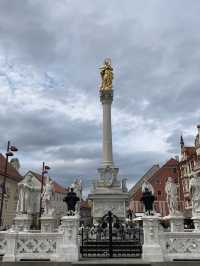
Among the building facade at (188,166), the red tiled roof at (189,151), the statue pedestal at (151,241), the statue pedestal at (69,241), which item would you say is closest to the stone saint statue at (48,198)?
the statue pedestal at (69,241)

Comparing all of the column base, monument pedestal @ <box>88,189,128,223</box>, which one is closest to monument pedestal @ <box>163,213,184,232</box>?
the column base

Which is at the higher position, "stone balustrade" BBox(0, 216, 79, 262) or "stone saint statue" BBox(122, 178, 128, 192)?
"stone saint statue" BBox(122, 178, 128, 192)

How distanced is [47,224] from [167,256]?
1347 cm

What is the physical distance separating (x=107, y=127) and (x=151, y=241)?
82.2 feet

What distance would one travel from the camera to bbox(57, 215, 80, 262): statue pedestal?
1262cm

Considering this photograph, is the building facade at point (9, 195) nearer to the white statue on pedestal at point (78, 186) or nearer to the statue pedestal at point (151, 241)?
the white statue on pedestal at point (78, 186)

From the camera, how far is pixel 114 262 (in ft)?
39.1

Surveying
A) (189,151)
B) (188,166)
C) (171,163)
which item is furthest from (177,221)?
(171,163)

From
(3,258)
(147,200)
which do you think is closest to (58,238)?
(3,258)

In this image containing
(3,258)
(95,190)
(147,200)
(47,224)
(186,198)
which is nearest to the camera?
(3,258)

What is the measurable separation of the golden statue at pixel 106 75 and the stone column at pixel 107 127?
3.18ft

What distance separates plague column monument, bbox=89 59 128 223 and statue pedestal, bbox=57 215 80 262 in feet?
59.2

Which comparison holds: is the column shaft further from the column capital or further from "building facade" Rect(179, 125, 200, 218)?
"building facade" Rect(179, 125, 200, 218)

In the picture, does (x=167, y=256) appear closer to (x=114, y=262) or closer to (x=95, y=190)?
(x=114, y=262)
